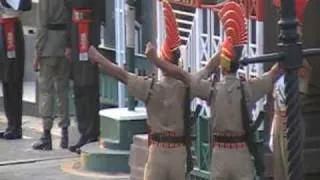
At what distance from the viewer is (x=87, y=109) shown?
1128cm

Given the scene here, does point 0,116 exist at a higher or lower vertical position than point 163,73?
lower

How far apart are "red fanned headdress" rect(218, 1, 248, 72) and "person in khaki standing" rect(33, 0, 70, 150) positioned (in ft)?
14.5

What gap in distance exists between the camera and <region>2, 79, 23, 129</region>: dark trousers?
1231 centimetres

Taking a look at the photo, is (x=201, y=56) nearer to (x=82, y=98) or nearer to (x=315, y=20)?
(x=315, y=20)

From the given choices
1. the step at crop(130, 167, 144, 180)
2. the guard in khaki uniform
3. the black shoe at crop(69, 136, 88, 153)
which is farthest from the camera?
the black shoe at crop(69, 136, 88, 153)

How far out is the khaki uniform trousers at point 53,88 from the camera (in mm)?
11492

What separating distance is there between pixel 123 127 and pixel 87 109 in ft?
3.99

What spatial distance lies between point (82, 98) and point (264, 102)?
349 cm

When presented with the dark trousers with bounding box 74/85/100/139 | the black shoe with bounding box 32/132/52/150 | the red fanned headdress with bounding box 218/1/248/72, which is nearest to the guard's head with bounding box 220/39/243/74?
the red fanned headdress with bounding box 218/1/248/72

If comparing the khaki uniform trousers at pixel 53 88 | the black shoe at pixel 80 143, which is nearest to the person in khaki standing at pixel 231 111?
the black shoe at pixel 80 143

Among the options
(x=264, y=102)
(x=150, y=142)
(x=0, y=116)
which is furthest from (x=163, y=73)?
(x=0, y=116)

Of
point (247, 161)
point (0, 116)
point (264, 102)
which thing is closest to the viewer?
point (247, 161)

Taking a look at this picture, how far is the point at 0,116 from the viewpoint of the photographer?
14375mm

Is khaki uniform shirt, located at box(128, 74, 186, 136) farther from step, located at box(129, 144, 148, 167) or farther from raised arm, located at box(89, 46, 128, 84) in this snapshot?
step, located at box(129, 144, 148, 167)
